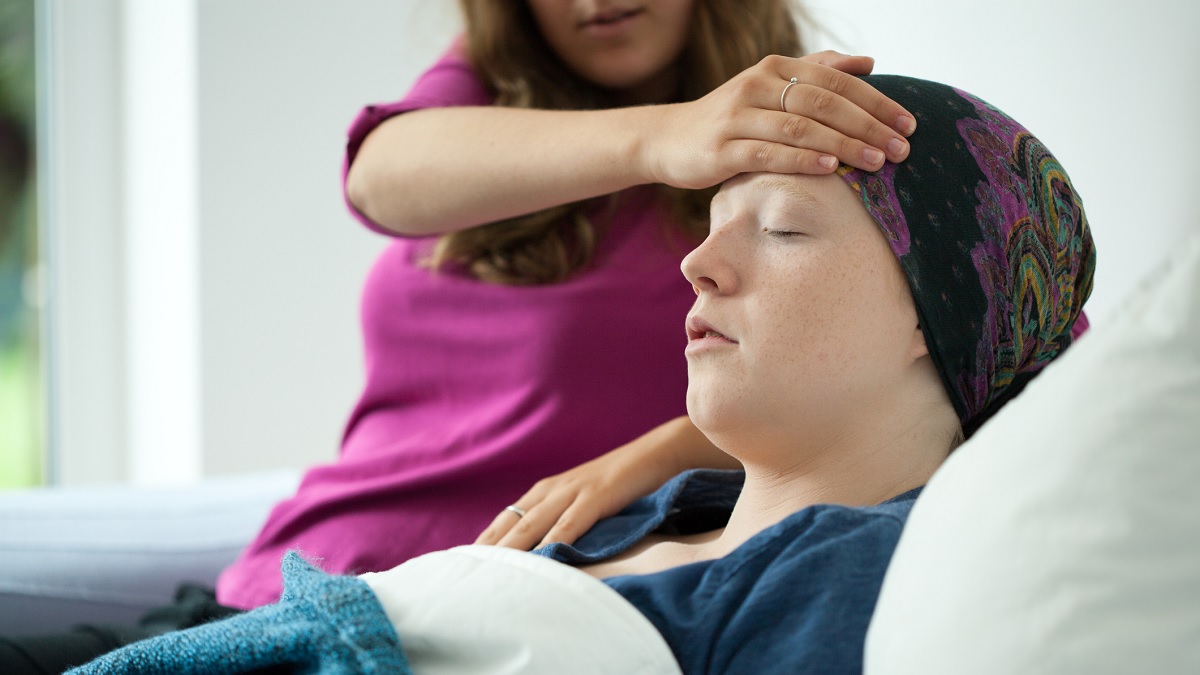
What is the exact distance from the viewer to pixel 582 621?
63cm

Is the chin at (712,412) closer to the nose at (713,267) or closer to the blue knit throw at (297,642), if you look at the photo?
the nose at (713,267)

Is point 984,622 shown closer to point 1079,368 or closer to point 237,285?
point 1079,368

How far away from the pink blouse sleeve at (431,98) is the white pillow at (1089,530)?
89cm

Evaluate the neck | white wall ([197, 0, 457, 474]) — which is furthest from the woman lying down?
white wall ([197, 0, 457, 474])

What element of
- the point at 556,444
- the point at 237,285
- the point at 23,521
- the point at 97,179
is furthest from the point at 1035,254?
the point at 97,179

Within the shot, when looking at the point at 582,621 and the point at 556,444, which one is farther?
the point at 556,444

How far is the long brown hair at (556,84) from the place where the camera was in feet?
4.23

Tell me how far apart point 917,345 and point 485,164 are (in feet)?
1.55

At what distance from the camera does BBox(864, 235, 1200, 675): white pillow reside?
0.50m

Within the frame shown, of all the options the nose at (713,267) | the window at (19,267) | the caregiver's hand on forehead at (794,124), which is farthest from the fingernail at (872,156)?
the window at (19,267)

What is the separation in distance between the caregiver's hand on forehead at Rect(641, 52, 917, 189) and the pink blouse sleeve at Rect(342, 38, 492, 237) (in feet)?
1.72

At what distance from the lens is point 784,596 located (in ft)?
2.16

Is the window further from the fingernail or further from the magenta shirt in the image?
the fingernail

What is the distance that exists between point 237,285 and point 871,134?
200 cm
